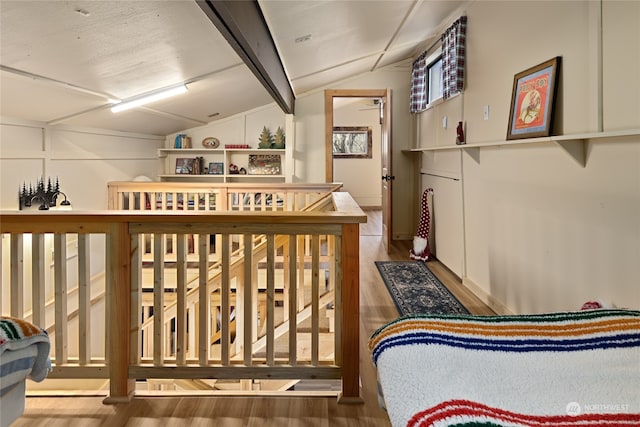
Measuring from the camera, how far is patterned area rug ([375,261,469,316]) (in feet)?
10.8

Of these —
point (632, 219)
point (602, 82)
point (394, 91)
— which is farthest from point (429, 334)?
point (394, 91)

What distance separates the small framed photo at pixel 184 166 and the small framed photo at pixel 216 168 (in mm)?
290

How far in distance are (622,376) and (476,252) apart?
2.73 m

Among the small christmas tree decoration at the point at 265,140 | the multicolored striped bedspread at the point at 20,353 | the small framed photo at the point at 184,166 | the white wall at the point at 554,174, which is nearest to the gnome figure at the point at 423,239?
the white wall at the point at 554,174

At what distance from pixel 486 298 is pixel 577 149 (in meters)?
1.61

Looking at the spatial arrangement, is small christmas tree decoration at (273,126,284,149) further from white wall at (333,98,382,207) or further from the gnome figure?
white wall at (333,98,382,207)

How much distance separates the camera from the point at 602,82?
1.90m

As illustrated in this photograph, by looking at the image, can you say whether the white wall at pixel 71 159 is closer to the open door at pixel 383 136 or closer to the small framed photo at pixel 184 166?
the small framed photo at pixel 184 166

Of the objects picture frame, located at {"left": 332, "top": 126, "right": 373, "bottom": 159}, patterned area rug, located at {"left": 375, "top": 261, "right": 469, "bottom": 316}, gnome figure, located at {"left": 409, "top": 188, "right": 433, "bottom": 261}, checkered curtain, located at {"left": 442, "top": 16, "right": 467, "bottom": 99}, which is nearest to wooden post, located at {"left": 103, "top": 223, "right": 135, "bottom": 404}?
patterned area rug, located at {"left": 375, "top": 261, "right": 469, "bottom": 316}

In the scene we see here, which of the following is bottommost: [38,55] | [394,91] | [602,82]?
[602,82]

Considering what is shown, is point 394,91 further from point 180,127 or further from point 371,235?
point 180,127

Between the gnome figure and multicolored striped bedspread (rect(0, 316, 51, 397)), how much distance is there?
13.4 ft

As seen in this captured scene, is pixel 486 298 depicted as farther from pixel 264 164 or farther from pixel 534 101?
pixel 264 164

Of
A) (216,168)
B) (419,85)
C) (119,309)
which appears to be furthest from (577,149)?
(216,168)
